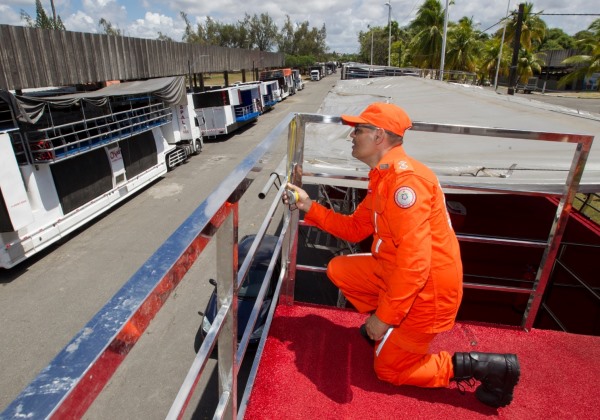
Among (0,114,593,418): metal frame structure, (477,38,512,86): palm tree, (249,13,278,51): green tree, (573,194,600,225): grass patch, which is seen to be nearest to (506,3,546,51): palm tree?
(477,38,512,86): palm tree

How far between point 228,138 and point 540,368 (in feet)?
63.9

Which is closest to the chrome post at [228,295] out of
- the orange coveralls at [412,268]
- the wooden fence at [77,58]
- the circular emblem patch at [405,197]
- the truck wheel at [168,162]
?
the orange coveralls at [412,268]

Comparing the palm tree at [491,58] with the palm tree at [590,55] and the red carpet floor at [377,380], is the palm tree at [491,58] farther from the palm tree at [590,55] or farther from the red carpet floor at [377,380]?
the red carpet floor at [377,380]

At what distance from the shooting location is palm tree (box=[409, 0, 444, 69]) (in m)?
34.1

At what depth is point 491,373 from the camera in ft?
7.29

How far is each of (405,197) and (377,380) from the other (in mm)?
1231

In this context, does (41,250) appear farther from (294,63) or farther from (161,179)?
(294,63)

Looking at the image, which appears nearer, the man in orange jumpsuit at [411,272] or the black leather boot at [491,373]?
the man in orange jumpsuit at [411,272]

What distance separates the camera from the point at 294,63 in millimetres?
77750

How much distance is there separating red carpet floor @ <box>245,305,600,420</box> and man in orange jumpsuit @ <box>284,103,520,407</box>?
4.5 inches

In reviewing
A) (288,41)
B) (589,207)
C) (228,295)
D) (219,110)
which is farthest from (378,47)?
(228,295)

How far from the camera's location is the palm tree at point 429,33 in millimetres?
34125

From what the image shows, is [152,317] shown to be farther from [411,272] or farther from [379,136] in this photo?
[379,136]

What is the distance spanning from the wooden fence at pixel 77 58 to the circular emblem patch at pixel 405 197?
41.9 feet
